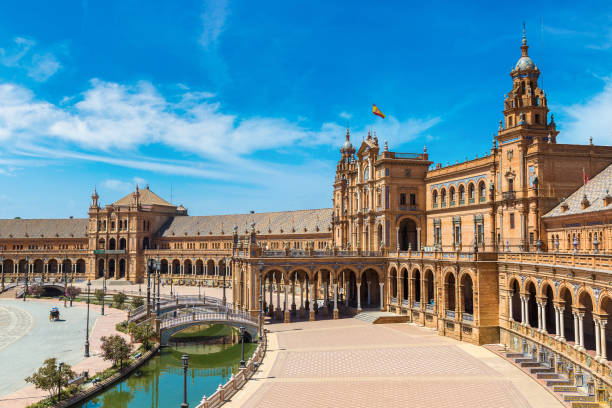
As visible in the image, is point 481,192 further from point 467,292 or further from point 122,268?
point 122,268

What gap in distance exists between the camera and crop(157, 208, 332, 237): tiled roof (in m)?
104

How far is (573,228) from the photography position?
4425 cm

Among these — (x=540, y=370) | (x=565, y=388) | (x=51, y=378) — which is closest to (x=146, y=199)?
(x=51, y=378)

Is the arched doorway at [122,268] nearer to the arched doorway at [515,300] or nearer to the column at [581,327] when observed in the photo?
the arched doorway at [515,300]

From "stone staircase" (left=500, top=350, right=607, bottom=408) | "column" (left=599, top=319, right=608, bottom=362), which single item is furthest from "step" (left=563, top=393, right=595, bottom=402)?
"column" (left=599, top=319, right=608, bottom=362)

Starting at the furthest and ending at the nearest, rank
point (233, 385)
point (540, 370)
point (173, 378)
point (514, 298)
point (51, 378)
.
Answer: point (514, 298)
point (173, 378)
point (540, 370)
point (51, 378)
point (233, 385)

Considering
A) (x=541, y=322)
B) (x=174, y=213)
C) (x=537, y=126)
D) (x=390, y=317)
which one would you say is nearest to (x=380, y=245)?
(x=390, y=317)

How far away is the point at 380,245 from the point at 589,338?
106 ft

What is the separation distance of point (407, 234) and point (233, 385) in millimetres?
41288

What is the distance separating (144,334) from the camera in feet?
175

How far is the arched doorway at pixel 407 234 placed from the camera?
6925cm

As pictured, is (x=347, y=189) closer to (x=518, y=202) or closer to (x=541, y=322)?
(x=518, y=202)

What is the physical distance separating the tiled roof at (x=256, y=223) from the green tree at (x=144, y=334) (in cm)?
4942

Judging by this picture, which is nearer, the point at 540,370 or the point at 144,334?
the point at 540,370
